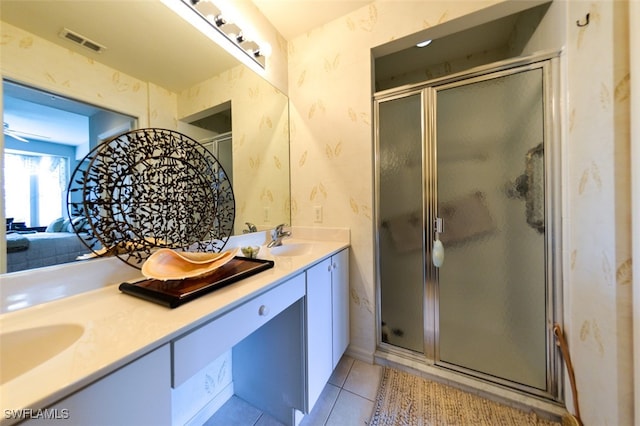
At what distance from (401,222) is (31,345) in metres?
1.57

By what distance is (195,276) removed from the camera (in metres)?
0.78

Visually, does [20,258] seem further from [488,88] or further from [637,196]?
[488,88]

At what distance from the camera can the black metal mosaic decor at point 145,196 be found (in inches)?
29.2

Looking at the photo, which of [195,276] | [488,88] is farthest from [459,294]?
[195,276]

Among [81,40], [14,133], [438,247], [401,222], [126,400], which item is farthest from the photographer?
[401,222]

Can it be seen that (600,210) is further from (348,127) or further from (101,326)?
(101,326)

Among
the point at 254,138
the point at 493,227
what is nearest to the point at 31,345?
the point at 254,138

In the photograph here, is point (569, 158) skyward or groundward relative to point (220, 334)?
skyward

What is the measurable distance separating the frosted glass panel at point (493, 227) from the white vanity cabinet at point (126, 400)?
141 cm

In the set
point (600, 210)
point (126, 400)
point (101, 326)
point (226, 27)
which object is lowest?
point (126, 400)

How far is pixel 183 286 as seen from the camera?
72 centimetres

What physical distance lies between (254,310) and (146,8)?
1.32m

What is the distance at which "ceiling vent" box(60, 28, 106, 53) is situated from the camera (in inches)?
28.7

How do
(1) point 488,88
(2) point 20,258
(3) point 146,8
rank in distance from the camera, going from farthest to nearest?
1. (1) point 488,88
2. (3) point 146,8
3. (2) point 20,258
